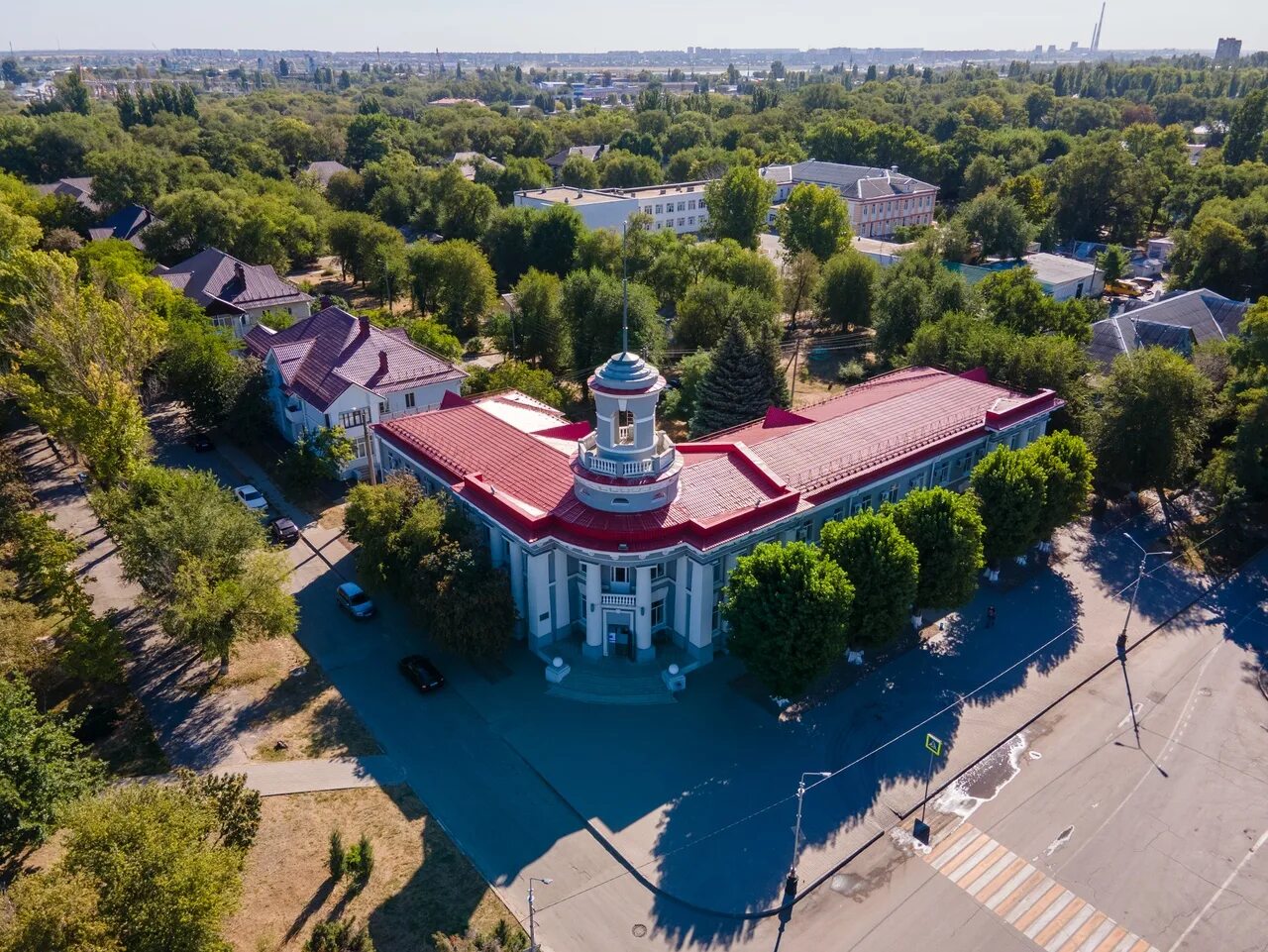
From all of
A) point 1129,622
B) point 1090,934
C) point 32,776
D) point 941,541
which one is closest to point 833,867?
point 1090,934

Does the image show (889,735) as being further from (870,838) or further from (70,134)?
(70,134)

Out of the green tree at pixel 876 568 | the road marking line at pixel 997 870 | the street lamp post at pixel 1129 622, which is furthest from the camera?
the street lamp post at pixel 1129 622

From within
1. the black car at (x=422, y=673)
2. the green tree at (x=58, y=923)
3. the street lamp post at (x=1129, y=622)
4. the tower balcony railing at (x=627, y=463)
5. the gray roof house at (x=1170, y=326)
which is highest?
the tower balcony railing at (x=627, y=463)

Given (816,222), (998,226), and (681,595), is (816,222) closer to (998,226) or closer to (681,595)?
(998,226)

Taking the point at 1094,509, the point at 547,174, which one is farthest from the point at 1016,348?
the point at 547,174

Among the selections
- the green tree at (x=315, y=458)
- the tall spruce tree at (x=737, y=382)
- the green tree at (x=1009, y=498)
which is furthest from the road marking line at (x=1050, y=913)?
the green tree at (x=315, y=458)

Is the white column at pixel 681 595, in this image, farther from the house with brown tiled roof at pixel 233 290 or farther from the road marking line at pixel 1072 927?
the house with brown tiled roof at pixel 233 290

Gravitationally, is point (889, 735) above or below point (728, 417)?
below

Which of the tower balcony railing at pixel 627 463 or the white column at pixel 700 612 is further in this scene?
the white column at pixel 700 612
